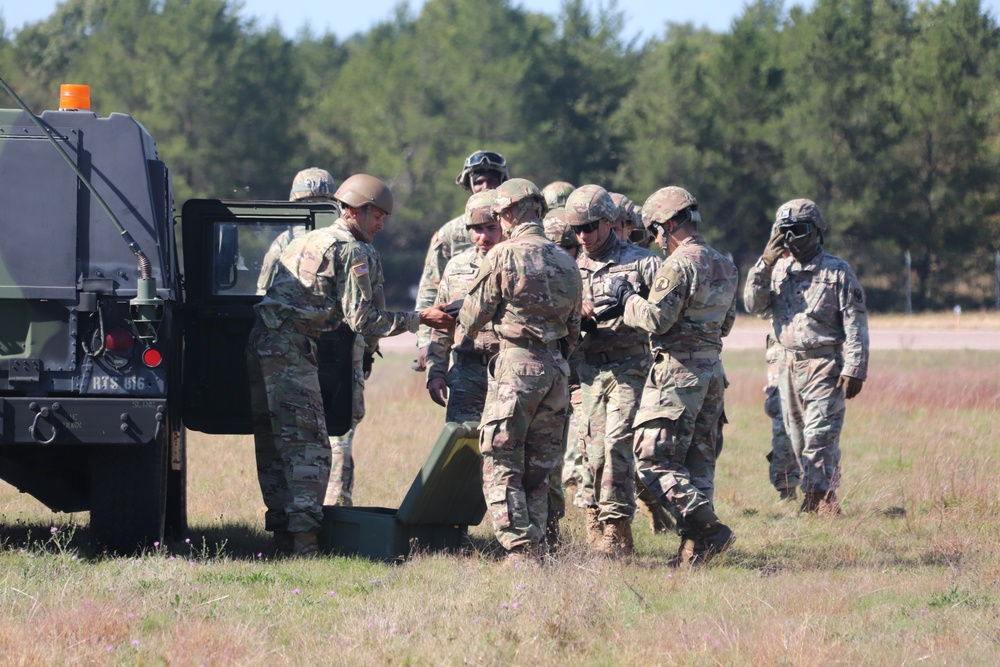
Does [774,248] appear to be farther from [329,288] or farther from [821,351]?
[329,288]

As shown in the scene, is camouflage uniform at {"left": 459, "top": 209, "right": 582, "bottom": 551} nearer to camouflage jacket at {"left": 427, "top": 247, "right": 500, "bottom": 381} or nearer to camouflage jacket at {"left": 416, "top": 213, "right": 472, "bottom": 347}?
camouflage jacket at {"left": 427, "top": 247, "right": 500, "bottom": 381}

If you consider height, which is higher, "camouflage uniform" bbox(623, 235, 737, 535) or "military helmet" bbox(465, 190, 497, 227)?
"military helmet" bbox(465, 190, 497, 227)

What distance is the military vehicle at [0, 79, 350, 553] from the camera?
21.0ft

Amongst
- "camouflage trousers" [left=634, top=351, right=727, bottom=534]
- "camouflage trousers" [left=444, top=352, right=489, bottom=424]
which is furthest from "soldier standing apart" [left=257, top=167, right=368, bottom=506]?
"camouflage trousers" [left=634, top=351, right=727, bottom=534]

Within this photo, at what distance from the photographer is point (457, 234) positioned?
9.26m

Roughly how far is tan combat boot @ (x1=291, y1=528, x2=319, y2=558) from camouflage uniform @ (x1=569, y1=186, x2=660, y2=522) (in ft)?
5.17

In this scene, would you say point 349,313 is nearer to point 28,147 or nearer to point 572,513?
point 28,147

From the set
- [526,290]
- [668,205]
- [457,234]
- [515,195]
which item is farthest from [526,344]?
[457,234]

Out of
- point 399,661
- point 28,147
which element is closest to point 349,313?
point 28,147

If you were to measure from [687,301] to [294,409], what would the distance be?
2.14m

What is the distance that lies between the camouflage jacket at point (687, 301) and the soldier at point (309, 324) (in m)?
1.29

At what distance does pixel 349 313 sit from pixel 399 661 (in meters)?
2.40

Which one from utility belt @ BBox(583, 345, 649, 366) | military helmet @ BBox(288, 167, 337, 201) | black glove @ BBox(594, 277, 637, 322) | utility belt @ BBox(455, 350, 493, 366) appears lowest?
utility belt @ BBox(455, 350, 493, 366)

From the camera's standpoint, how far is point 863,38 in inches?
1572
